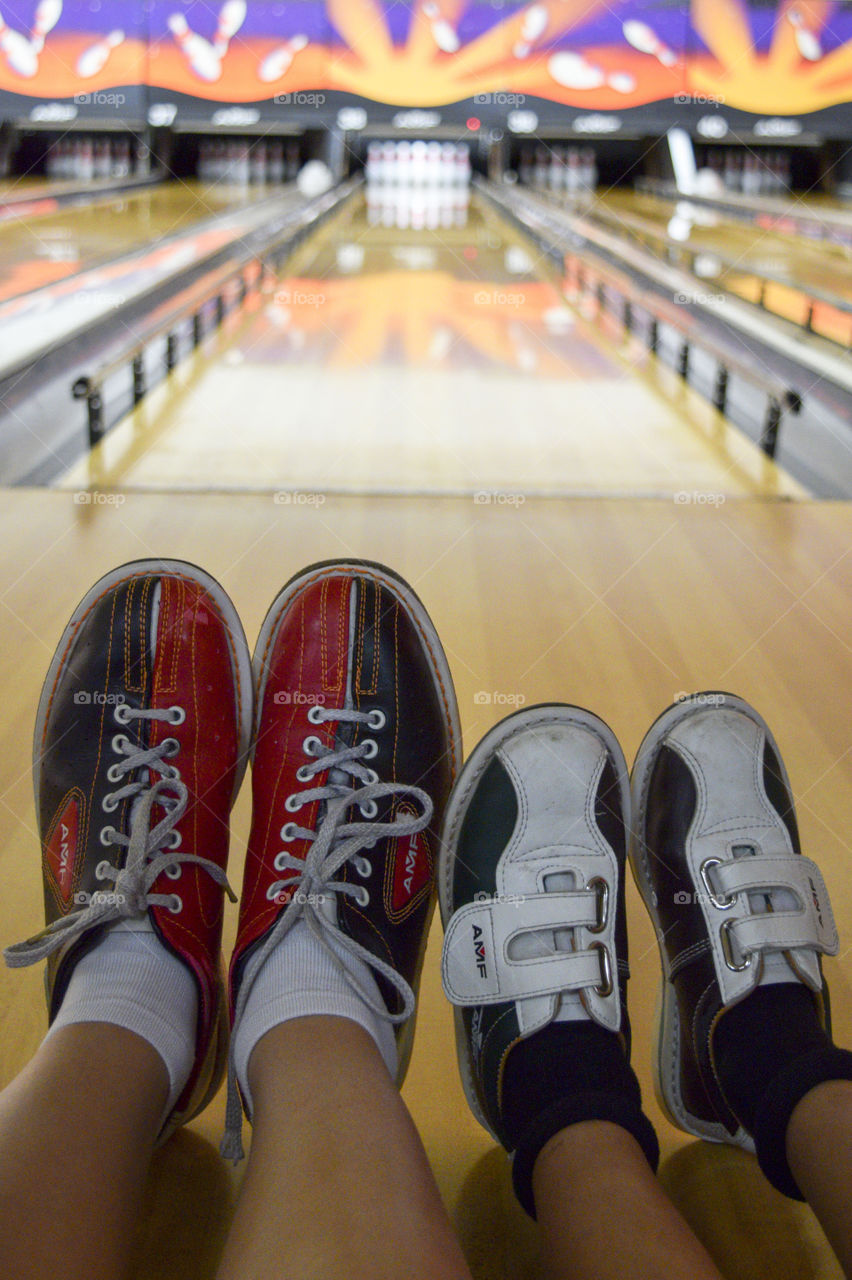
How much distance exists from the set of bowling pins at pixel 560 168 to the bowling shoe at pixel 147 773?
8.04 m

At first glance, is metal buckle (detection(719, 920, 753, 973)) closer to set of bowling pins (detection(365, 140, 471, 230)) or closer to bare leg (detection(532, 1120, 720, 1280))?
bare leg (detection(532, 1120, 720, 1280))

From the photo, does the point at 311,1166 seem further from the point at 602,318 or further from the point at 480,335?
the point at 602,318

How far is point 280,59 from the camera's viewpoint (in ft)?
23.7

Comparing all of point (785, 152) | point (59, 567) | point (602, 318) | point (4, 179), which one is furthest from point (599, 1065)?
point (785, 152)

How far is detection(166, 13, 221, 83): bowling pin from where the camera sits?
699 centimetres

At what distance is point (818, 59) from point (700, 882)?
815 centimetres

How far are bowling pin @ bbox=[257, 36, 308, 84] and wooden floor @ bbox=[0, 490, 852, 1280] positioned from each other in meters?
6.62

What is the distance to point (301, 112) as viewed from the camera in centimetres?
761
